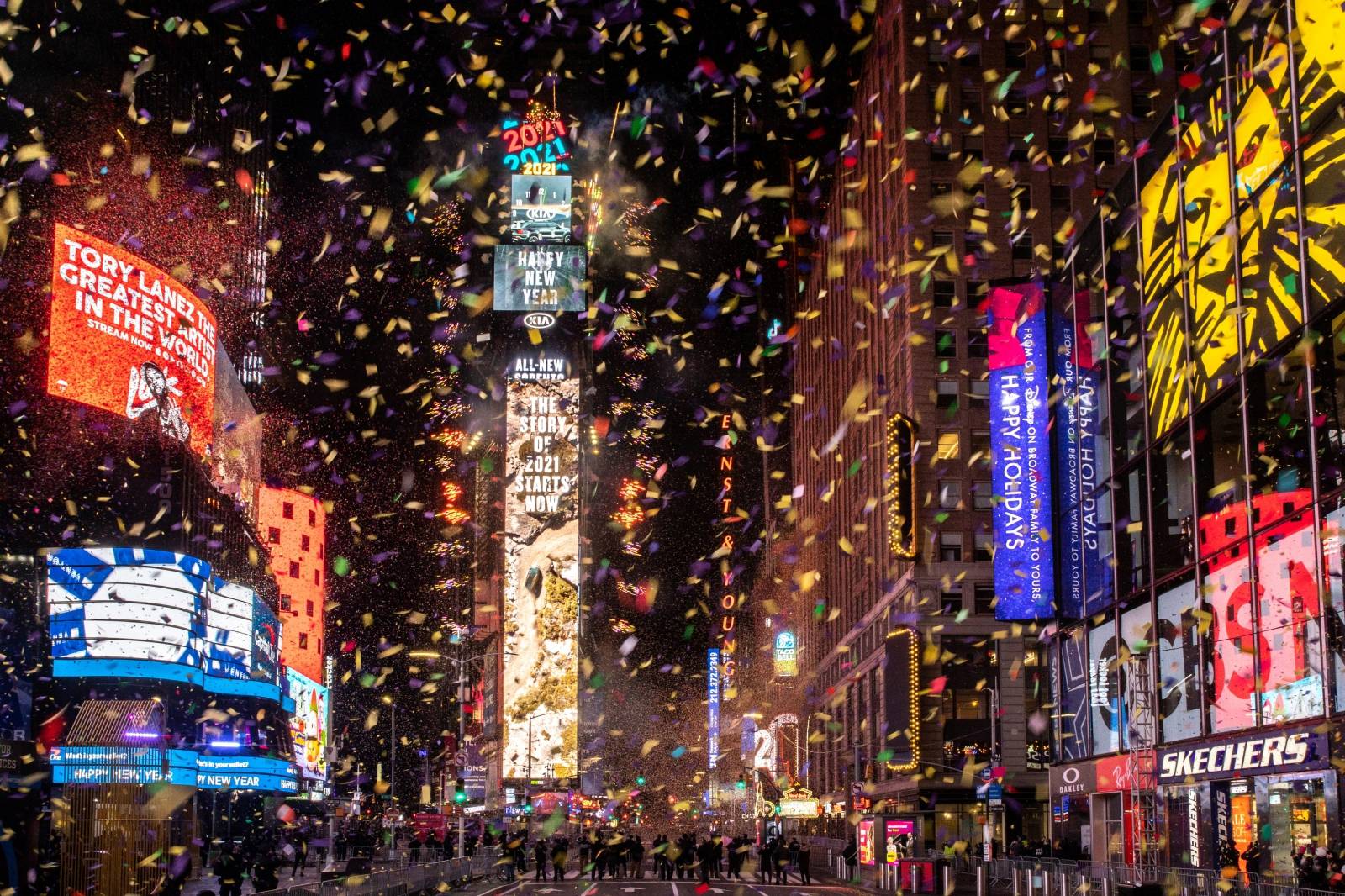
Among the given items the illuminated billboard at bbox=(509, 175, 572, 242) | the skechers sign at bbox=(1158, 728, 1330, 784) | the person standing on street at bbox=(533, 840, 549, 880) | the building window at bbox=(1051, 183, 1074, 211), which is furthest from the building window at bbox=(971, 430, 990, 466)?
the illuminated billboard at bbox=(509, 175, 572, 242)

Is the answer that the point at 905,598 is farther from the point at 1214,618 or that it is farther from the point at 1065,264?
the point at 1214,618

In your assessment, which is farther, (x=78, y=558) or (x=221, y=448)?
(x=221, y=448)

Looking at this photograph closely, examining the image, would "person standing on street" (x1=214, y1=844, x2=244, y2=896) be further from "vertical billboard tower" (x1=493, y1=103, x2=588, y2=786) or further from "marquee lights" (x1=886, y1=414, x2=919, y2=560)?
Answer: "vertical billboard tower" (x1=493, y1=103, x2=588, y2=786)

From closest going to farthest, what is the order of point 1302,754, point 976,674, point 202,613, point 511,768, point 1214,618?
point 1302,754, point 1214,618, point 202,613, point 976,674, point 511,768

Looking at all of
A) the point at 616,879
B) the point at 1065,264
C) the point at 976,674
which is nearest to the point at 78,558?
the point at 616,879

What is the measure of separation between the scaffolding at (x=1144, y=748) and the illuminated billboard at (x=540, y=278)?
488ft

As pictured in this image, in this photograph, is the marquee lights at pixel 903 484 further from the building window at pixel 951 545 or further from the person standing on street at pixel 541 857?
the person standing on street at pixel 541 857

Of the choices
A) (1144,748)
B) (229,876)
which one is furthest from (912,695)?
(229,876)

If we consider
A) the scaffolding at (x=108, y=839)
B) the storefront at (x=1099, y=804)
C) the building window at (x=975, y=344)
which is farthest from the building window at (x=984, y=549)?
the scaffolding at (x=108, y=839)

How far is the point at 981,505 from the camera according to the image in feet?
243

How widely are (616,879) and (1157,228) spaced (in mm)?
29914

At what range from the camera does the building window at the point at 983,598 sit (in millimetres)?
72875

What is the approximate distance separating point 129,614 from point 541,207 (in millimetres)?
137363

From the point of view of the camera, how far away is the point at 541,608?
16275 centimetres
